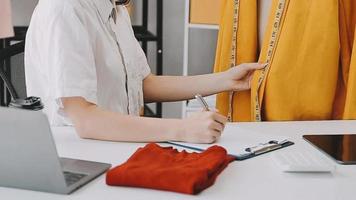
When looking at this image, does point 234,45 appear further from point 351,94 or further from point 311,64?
point 351,94

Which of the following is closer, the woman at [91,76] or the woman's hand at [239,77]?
the woman at [91,76]

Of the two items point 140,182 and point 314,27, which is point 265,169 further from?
point 314,27

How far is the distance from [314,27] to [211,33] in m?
1.17

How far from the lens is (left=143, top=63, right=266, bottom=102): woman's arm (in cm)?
184

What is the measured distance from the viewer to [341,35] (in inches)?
66.5

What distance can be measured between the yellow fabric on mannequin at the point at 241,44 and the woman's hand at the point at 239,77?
0.13 ft

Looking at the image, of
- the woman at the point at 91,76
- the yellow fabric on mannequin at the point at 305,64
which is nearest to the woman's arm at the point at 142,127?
the woman at the point at 91,76

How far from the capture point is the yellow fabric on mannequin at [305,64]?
1646 millimetres

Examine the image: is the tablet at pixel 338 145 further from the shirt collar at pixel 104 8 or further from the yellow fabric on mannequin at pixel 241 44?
the shirt collar at pixel 104 8

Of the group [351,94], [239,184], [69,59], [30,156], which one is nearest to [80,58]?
[69,59]

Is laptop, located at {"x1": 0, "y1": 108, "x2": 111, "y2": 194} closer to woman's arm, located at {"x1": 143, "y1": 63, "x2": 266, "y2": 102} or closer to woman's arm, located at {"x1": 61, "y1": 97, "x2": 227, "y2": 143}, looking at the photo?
woman's arm, located at {"x1": 61, "y1": 97, "x2": 227, "y2": 143}

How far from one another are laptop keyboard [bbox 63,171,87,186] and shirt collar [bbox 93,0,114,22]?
0.63 meters

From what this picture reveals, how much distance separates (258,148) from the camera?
1278 millimetres

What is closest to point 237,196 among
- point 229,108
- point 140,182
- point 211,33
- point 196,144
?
point 140,182
